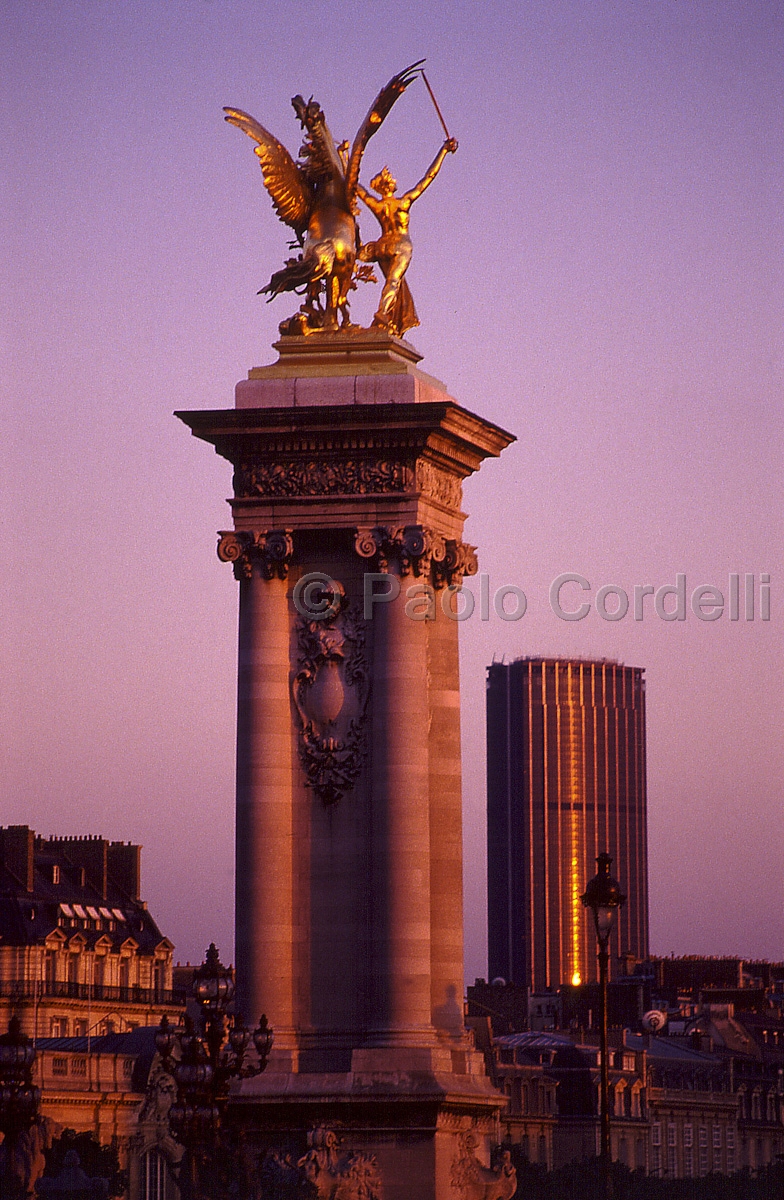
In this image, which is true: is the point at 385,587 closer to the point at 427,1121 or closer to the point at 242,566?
the point at 242,566

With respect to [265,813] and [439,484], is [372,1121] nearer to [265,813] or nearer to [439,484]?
[265,813]

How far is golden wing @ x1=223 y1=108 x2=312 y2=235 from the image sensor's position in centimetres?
4656

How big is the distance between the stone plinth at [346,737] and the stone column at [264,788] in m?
0.03

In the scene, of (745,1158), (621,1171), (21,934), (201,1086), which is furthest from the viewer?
(745,1158)

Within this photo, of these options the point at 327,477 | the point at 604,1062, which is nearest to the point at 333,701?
the point at 327,477

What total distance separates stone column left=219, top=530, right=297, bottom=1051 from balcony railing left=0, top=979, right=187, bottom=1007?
66777 mm

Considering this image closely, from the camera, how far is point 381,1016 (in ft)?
143

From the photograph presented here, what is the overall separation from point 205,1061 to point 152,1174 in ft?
168

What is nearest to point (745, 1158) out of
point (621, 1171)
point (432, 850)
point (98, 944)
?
point (98, 944)

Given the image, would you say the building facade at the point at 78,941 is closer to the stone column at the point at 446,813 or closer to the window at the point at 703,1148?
the window at the point at 703,1148

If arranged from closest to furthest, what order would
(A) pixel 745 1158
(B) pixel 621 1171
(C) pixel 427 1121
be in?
(C) pixel 427 1121 < (B) pixel 621 1171 < (A) pixel 745 1158

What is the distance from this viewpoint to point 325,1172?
4284 centimetres

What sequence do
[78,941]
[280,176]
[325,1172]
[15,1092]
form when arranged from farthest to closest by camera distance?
[78,941], [280,176], [325,1172], [15,1092]

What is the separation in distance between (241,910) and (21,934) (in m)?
74.8
